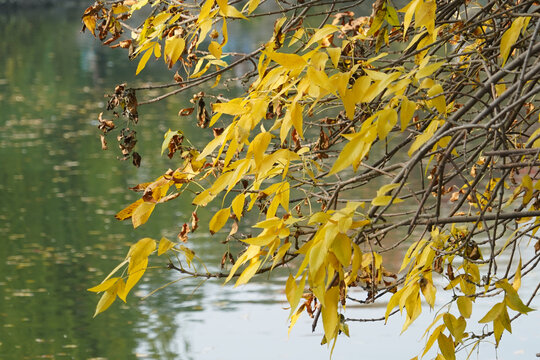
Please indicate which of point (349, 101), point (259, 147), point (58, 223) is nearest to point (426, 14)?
point (349, 101)

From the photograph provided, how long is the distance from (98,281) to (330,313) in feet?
23.4

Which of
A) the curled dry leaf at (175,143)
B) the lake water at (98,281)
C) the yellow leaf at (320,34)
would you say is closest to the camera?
the yellow leaf at (320,34)

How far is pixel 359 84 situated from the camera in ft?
6.79

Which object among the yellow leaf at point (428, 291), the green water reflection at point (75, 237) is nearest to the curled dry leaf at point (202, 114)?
the yellow leaf at point (428, 291)

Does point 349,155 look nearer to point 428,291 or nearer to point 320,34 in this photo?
point 320,34

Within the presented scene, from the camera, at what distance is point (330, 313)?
1962 mm

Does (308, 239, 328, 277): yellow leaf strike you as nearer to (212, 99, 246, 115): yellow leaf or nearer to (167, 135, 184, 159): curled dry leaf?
(212, 99, 246, 115): yellow leaf

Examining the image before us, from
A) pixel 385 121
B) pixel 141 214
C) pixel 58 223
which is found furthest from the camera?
pixel 58 223

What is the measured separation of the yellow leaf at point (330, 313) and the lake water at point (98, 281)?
581 mm

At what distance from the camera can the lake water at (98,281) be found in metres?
7.09

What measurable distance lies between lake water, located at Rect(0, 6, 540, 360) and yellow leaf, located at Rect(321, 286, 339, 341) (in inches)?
22.9

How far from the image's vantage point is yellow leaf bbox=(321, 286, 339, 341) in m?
1.93

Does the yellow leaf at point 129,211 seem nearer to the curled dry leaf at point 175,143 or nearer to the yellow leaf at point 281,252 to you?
the yellow leaf at point 281,252

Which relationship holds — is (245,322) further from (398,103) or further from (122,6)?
(398,103)
